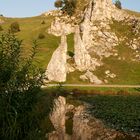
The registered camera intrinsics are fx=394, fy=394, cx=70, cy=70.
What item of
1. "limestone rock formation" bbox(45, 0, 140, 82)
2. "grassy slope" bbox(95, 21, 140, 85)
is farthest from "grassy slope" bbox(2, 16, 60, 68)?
"grassy slope" bbox(95, 21, 140, 85)

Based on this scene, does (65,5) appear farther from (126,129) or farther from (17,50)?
(17,50)

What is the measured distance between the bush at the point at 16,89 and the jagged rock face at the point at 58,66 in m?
87.4

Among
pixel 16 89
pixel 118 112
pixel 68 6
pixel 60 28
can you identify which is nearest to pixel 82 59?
pixel 60 28

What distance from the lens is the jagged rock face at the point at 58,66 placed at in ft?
337

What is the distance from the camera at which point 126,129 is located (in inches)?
1773


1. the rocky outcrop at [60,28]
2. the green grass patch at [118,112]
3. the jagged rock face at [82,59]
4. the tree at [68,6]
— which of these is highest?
the tree at [68,6]

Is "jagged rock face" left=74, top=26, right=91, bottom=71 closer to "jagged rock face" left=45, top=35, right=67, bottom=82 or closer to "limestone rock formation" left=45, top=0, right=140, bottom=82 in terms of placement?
"limestone rock formation" left=45, top=0, right=140, bottom=82

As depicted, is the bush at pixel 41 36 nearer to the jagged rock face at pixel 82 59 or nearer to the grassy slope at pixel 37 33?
the grassy slope at pixel 37 33

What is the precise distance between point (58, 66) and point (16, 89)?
92.2 m

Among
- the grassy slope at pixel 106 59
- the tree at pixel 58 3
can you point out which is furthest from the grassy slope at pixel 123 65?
the tree at pixel 58 3

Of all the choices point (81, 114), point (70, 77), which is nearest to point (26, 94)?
point (81, 114)

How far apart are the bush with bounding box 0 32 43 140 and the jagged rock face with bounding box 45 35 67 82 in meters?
87.4

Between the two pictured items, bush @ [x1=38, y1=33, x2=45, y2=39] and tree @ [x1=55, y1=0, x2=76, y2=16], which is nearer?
bush @ [x1=38, y1=33, x2=45, y2=39]

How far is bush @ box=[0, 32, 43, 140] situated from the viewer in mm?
13172
